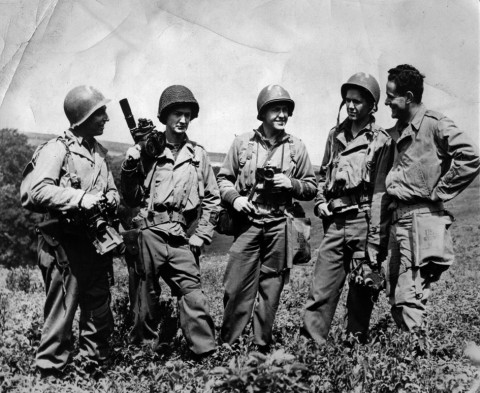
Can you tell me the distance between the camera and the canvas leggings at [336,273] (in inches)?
233

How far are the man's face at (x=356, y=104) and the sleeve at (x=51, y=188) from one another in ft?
9.83

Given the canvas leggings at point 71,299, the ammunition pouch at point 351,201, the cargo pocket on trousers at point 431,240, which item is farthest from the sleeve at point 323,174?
the canvas leggings at point 71,299

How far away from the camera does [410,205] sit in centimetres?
560

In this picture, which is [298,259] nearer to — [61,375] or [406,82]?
[406,82]

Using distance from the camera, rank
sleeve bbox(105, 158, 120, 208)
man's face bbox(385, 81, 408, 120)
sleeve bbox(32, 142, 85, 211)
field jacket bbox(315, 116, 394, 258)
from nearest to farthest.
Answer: sleeve bbox(32, 142, 85, 211)
sleeve bbox(105, 158, 120, 208)
man's face bbox(385, 81, 408, 120)
field jacket bbox(315, 116, 394, 258)

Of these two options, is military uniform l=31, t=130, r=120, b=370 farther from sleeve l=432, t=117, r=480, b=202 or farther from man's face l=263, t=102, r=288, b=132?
sleeve l=432, t=117, r=480, b=202

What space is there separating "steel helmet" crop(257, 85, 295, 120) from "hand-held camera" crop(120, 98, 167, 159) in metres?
1.19

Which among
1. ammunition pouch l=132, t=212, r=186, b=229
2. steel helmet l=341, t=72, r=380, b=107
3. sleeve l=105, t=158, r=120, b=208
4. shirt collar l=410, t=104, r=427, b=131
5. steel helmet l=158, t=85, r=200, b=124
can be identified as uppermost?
steel helmet l=341, t=72, r=380, b=107

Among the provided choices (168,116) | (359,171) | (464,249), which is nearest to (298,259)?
(359,171)

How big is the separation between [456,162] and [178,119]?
2.95 m

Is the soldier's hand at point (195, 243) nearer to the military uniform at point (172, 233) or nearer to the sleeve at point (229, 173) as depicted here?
the military uniform at point (172, 233)

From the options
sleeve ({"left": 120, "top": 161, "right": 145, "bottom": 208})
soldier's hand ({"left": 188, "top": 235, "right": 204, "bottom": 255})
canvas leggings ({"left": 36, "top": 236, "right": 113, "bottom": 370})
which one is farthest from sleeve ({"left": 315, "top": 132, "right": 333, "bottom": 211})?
canvas leggings ({"left": 36, "top": 236, "right": 113, "bottom": 370})

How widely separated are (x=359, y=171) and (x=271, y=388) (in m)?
2.81

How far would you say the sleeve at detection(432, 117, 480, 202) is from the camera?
17.4 ft
